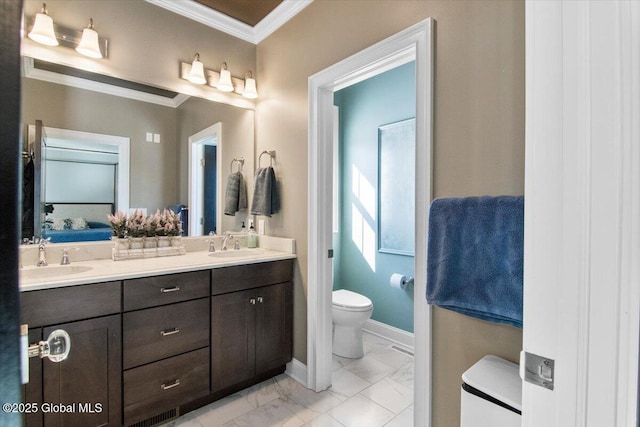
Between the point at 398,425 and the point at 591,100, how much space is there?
1.83 m

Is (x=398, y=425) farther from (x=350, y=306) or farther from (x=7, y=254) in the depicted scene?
(x=7, y=254)

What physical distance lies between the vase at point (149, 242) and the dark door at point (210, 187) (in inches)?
16.1

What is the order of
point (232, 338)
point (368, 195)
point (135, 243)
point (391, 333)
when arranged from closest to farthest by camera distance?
point (232, 338) → point (135, 243) → point (391, 333) → point (368, 195)

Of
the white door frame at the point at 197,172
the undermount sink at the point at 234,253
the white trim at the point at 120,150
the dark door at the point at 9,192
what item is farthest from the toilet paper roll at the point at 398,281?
the dark door at the point at 9,192

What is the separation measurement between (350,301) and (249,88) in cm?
191

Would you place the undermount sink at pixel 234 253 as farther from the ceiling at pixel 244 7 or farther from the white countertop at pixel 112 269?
the ceiling at pixel 244 7

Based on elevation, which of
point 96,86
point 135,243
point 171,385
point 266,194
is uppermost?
point 96,86

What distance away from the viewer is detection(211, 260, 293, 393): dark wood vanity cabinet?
1849mm

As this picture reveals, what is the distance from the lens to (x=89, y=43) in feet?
5.89

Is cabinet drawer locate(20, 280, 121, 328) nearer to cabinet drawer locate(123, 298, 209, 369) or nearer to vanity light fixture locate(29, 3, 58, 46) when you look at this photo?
cabinet drawer locate(123, 298, 209, 369)

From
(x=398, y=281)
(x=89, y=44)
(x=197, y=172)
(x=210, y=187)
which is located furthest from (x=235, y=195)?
(x=398, y=281)

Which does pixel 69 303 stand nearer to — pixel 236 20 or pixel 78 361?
pixel 78 361

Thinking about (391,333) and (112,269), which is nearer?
(112,269)

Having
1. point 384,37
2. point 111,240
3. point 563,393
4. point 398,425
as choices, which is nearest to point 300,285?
point 398,425
